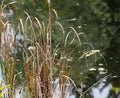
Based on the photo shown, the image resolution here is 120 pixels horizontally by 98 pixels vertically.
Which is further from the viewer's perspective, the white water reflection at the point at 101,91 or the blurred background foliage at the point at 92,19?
the blurred background foliage at the point at 92,19

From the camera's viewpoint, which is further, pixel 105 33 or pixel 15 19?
pixel 15 19

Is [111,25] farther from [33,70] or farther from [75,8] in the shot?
[33,70]

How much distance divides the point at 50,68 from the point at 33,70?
0.38 feet

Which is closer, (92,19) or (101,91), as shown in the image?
(101,91)

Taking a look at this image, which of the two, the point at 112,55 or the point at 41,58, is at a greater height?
the point at 41,58

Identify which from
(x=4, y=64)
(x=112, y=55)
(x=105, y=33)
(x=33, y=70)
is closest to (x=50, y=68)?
(x=33, y=70)

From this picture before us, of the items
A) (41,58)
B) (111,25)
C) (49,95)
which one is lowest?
(111,25)

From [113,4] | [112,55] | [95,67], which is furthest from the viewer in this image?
[113,4]

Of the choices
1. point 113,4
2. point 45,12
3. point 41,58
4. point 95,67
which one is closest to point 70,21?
point 45,12

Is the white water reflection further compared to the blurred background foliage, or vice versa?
the blurred background foliage

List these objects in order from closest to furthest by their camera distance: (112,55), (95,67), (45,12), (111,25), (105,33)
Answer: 1. (95,67)
2. (112,55)
3. (105,33)
4. (111,25)
5. (45,12)

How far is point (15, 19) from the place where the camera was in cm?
742

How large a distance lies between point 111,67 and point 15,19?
2.50m

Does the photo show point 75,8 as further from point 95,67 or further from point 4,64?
point 4,64
